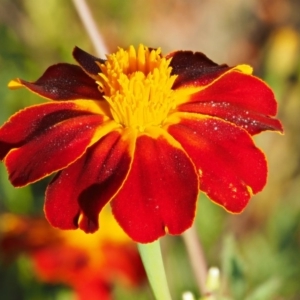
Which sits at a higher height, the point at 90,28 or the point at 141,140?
the point at 90,28

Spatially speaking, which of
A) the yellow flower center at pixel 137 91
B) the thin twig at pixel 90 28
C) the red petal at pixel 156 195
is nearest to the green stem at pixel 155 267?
the red petal at pixel 156 195

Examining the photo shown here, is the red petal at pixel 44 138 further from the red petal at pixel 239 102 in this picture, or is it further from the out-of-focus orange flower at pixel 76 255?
the out-of-focus orange flower at pixel 76 255

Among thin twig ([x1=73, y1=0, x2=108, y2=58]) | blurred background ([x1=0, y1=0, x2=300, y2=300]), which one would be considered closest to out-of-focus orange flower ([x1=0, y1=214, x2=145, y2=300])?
blurred background ([x1=0, y1=0, x2=300, y2=300])

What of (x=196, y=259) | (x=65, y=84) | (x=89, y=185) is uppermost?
(x=65, y=84)

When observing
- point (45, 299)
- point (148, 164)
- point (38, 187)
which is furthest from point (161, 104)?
point (38, 187)

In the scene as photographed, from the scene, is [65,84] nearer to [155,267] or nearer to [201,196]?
[155,267]

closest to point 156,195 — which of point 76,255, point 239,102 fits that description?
point 239,102
